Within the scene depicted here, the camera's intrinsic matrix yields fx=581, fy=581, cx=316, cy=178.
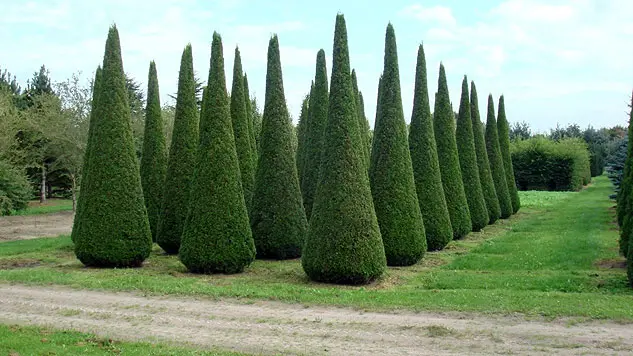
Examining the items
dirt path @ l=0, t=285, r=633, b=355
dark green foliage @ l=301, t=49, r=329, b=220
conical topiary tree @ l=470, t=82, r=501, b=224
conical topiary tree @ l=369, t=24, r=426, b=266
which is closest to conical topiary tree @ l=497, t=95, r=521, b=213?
conical topiary tree @ l=470, t=82, r=501, b=224

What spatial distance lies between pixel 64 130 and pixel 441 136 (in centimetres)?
2523

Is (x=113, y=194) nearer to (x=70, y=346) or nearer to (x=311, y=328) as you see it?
(x=70, y=346)

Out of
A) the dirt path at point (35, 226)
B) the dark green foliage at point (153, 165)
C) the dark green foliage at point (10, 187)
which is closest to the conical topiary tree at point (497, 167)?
the dark green foliage at point (153, 165)

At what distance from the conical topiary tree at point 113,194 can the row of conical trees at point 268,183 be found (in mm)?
27

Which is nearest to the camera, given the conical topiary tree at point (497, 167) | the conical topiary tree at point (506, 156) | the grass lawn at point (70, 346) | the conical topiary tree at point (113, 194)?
the grass lawn at point (70, 346)

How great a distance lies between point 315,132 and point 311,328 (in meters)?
11.3

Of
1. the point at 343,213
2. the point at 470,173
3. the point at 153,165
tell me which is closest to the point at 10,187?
the point at 153,165

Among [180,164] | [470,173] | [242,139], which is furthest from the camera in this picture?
[470,173]

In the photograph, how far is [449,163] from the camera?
21.7 m

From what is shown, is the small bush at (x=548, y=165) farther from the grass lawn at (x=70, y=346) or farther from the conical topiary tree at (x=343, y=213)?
the grass lawn at (x=70, y=346)

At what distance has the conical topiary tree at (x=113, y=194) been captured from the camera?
14.7m

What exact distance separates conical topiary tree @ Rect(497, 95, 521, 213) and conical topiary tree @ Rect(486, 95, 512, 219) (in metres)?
2.08

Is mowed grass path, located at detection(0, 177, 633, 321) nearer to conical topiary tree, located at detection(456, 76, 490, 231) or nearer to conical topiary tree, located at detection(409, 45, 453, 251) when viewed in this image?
conical topiary tree, located at detection(409, 45, 453, 251)

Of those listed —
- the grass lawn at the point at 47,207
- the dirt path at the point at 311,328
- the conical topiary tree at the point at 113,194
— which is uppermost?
the conical topiary tree at the point at 113,194
